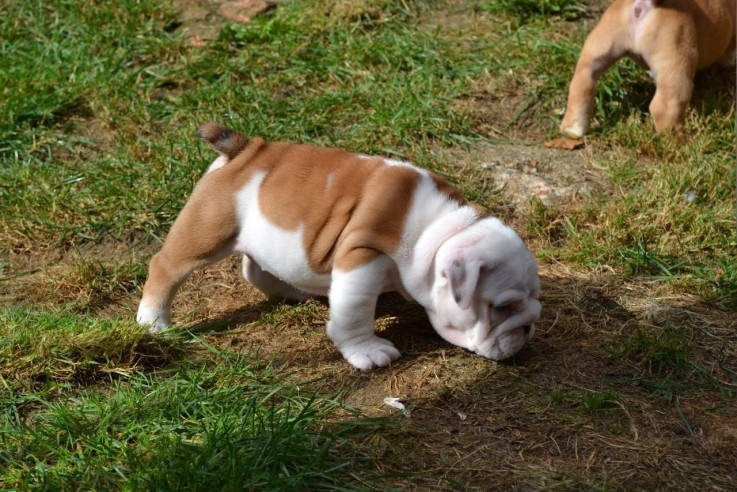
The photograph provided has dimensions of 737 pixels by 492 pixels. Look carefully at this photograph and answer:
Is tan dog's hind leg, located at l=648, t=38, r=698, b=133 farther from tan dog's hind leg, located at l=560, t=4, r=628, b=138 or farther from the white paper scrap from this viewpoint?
the white paper scrap

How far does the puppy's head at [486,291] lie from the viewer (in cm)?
445

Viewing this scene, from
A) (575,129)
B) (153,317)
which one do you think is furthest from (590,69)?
(153,317)

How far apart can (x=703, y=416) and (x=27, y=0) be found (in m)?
6.78

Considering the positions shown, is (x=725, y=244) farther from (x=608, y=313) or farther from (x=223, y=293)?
(x=223, y=293)

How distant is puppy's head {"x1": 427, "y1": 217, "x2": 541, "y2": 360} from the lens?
445cm

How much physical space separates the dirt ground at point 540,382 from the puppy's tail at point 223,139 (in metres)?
0.93

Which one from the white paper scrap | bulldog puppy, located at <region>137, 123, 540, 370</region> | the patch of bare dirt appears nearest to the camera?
the white paper scrap

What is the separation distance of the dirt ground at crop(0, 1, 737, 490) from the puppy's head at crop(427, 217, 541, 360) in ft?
0.55

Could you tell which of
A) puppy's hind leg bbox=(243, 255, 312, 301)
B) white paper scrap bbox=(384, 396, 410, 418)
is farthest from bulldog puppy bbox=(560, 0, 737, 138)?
white paper scrap bbox=(384, 396, 410, 418)

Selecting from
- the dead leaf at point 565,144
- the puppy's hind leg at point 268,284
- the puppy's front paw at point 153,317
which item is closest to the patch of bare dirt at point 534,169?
the dead leaf at point 565,144

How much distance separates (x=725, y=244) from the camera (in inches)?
235

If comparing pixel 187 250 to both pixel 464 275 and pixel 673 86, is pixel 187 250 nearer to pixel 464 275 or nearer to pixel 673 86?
pixel 464 275

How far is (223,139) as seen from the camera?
5074 mm

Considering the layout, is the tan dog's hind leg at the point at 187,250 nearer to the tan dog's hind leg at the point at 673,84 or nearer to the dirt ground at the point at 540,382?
the dirt ground at the point at 540,382
